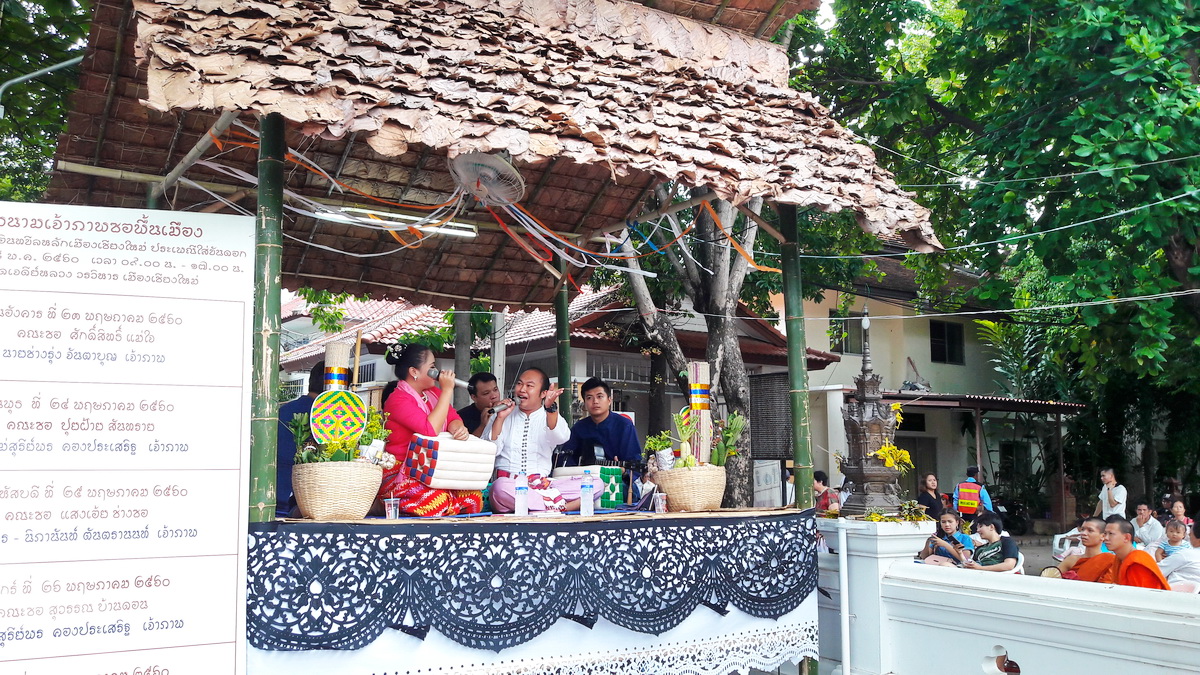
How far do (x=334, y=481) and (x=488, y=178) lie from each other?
6.53 ft

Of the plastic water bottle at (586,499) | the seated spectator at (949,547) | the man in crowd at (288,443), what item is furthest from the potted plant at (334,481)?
the seated spectator at (949,547)

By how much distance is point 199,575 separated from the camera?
344 centimetres

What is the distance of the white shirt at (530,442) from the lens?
18.3 ft

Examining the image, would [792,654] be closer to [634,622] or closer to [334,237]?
[634,622]

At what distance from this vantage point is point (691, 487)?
16.3 feet

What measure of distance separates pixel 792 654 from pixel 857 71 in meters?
10.6

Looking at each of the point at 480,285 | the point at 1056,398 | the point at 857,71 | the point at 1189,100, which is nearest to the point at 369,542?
the point at 480,285

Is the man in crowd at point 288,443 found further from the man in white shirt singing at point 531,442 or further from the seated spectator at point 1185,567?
the seated spectator at point 1185,567

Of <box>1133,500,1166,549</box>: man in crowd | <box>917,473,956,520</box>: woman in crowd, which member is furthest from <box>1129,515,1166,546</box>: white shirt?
<box>917,473,956,520</box>: woman in crowd

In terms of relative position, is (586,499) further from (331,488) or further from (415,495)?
(331,488)

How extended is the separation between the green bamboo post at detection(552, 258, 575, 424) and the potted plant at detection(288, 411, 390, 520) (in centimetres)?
339

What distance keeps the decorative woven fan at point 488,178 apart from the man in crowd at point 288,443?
1.28 metres

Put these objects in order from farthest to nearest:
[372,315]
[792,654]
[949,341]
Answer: [949,341]
[372,315]
[792,654]

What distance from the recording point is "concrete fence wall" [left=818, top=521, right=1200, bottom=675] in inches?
156
